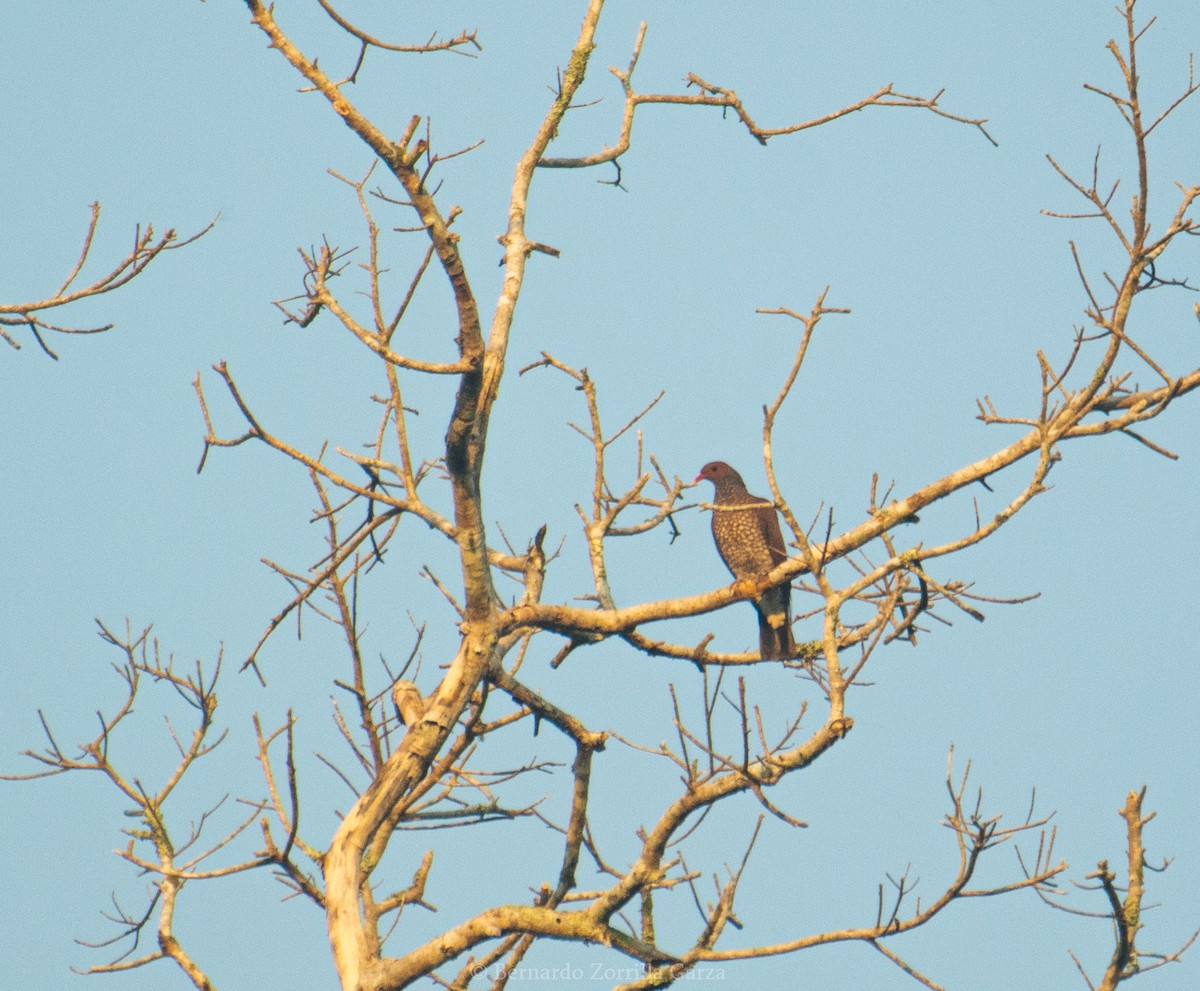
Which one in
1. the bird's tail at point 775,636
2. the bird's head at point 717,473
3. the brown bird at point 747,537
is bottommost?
the bird's tail at point 775,636

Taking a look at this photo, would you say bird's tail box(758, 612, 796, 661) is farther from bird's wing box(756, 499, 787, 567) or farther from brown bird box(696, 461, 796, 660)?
bird's wing box(756, 499, 787, 567)

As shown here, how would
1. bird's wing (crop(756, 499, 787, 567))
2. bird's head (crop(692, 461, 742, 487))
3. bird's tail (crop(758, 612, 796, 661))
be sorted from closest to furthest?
bird's tail (crop(758, 612, 796, 661)), bird's wing (crop(756, 499, 787, 567)), bird's head (crop(692, 461, 742, 487))

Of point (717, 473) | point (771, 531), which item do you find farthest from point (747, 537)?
point (717, 473)

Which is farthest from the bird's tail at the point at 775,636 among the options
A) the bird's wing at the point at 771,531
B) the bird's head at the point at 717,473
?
the bird's head at the point at 717,473

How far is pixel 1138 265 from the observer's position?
146 inches

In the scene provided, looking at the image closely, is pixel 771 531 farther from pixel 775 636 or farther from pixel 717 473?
pixel 775 636

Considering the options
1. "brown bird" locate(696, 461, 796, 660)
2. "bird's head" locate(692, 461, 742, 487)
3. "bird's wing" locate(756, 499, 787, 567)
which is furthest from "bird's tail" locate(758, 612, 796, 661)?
"bird's head" locate(692, 461, 742, 487)

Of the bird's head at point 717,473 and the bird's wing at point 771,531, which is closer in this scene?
the bird's wing at point 771,531

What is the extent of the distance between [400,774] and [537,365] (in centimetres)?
194

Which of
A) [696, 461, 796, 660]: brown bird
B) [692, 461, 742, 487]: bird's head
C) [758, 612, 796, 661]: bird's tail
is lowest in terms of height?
[758, 612, 796, 661]: bird's tail

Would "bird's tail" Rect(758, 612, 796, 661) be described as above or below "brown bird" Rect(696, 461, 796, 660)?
below

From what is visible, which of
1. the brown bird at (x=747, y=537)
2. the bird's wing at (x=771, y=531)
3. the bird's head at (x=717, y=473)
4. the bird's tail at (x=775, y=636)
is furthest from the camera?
the bird's head at (x=717, y=473)

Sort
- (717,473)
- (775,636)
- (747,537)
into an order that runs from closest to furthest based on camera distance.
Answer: (775,636)
(747,537)
(717,473)

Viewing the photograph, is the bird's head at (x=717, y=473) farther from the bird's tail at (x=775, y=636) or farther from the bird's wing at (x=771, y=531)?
the bird's tail at (x=775, y=636)
